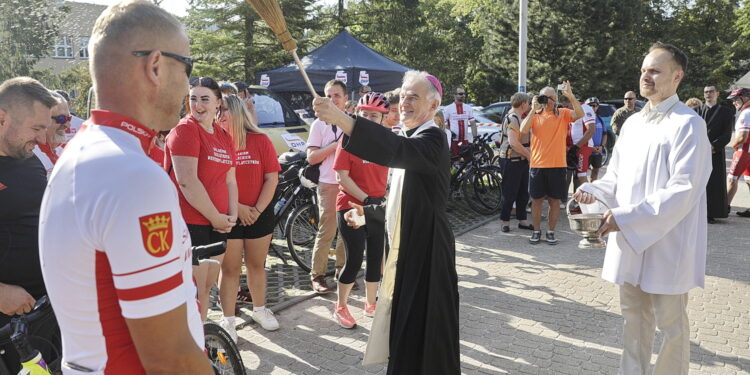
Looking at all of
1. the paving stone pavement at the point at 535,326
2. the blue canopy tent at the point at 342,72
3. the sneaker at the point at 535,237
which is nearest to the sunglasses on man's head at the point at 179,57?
the paving stone pavement at the point at 535,326

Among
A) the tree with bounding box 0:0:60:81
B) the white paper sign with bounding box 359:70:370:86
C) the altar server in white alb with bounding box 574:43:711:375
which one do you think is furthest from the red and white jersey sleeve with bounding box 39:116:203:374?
the tree with bounding box 0:0:60:81

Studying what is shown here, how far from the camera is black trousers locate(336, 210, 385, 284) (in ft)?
15.4

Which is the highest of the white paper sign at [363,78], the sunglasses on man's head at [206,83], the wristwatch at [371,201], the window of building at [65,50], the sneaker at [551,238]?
the window of building at [65,50]

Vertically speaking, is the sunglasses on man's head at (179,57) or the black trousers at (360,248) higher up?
the sunglasses on man's head at (179,57)

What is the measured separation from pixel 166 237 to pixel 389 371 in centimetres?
209

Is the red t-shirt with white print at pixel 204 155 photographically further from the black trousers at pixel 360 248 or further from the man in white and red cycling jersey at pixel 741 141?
the man in white and red cycling jersey at pixel 741 141

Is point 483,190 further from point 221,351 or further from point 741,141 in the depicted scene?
point 221,351

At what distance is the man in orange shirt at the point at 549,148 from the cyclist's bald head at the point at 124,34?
6757 mm

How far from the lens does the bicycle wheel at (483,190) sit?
974 centimetres

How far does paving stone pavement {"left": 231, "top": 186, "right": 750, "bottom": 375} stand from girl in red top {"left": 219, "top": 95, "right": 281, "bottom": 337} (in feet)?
1.13

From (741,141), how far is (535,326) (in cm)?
677

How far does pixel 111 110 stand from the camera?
1.39 metres

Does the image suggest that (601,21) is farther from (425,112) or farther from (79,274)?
(79,274)

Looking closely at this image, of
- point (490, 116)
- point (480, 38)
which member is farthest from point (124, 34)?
point (480, 38)
